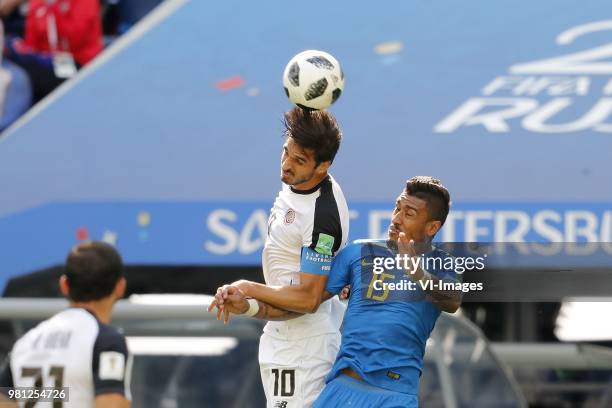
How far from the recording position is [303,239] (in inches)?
207

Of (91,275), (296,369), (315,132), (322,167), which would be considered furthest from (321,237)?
(91,275)

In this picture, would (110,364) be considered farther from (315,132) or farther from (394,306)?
(315,132)

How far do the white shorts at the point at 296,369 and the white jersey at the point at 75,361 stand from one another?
80 centimetres

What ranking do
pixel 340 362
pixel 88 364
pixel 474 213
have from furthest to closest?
pixel 474 213 < pixel 340 362 < pixel 88 364

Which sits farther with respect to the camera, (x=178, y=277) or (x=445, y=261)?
(x=178, y=277)

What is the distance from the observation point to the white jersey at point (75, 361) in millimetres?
4621

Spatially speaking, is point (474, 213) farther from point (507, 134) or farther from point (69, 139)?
point (69, 139)

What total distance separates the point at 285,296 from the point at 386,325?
1.20 ft

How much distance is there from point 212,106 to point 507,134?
1721 millimetres

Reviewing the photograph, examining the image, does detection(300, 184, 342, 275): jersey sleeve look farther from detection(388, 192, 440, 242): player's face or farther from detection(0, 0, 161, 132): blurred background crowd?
detection(0, 0, 161, 132): blurred background crowd

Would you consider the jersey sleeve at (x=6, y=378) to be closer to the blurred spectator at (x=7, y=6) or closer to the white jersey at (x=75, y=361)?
the white jersey at (x=75, y=361)

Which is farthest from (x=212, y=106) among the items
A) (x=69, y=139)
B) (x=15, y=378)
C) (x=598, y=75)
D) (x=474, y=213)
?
(x=15, y=378)

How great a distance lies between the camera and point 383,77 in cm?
872

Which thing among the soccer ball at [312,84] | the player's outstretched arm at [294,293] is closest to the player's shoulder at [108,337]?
the player's outstretched arm at [294,293]
